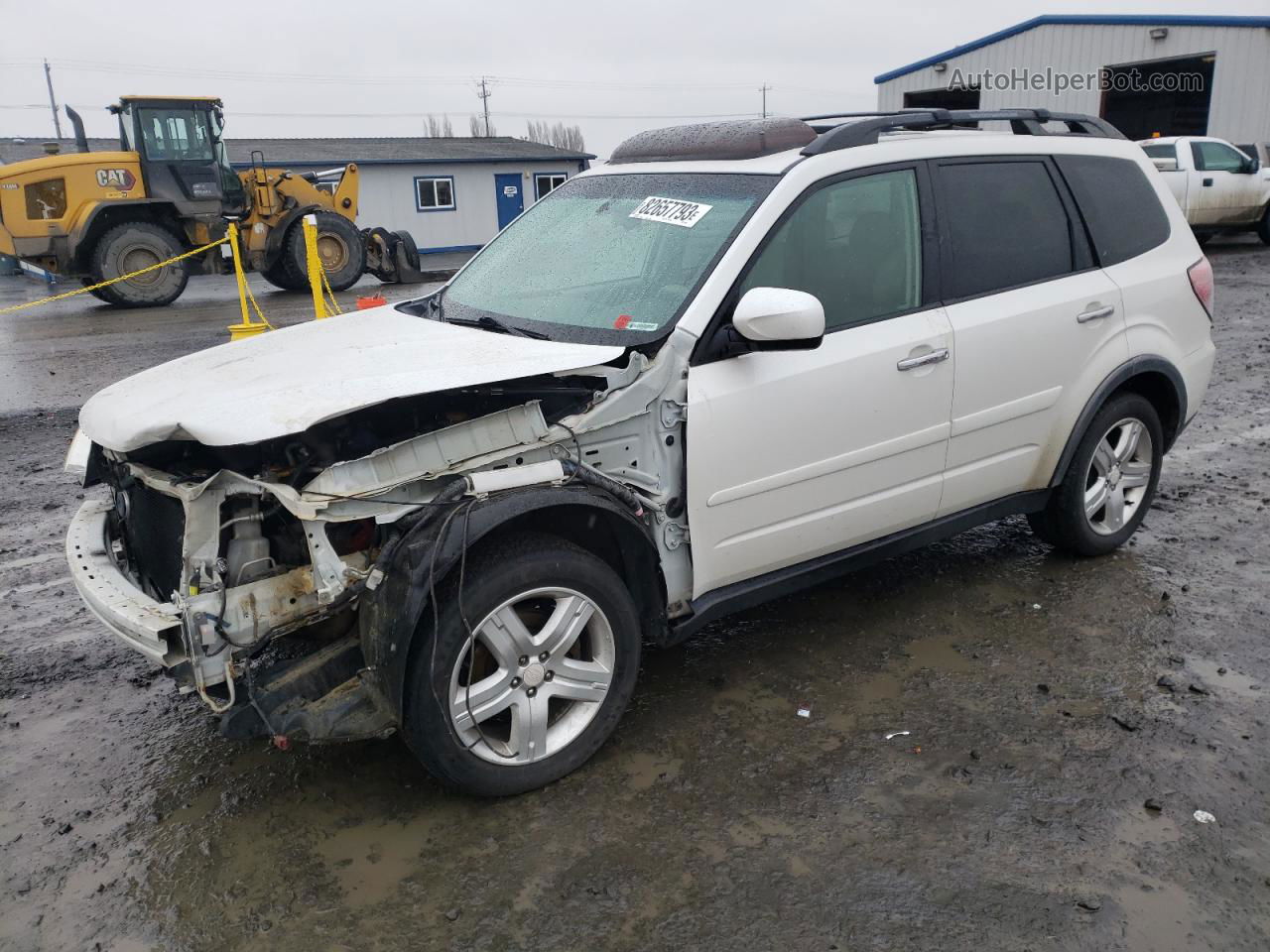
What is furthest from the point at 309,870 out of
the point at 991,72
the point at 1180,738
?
the point at 991,72

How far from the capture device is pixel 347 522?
2988 mm

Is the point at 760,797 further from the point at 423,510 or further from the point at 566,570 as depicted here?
the point at 423,510

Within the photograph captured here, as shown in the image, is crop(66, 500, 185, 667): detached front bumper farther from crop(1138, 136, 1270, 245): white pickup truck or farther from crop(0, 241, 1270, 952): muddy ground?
crop(1138, 136, 1270, 245): white pickup truck

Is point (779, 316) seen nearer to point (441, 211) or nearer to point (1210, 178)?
point (1210, 178)

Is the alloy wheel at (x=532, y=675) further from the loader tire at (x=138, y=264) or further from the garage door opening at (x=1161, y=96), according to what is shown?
the garage door opening at (x=1161, y=96)

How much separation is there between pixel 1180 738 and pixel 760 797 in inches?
57.1

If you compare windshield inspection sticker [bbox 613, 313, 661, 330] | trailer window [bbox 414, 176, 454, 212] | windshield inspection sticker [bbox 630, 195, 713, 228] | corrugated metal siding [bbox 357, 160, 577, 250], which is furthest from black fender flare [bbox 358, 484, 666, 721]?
trailer window [bbox 414, 176, 454, 212]

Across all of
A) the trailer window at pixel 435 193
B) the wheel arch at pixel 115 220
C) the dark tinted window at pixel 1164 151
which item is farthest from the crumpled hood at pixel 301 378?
the trailer window at pixel 435 193

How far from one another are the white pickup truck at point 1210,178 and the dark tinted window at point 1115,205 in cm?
1540

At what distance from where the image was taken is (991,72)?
2677 centimetres

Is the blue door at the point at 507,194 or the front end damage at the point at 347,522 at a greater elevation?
the blue door at the point at 507,194

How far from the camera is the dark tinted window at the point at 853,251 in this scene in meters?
3.54

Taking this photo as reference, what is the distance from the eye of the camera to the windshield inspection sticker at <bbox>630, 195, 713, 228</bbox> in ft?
12.1

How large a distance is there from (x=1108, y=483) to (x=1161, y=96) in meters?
30.7
